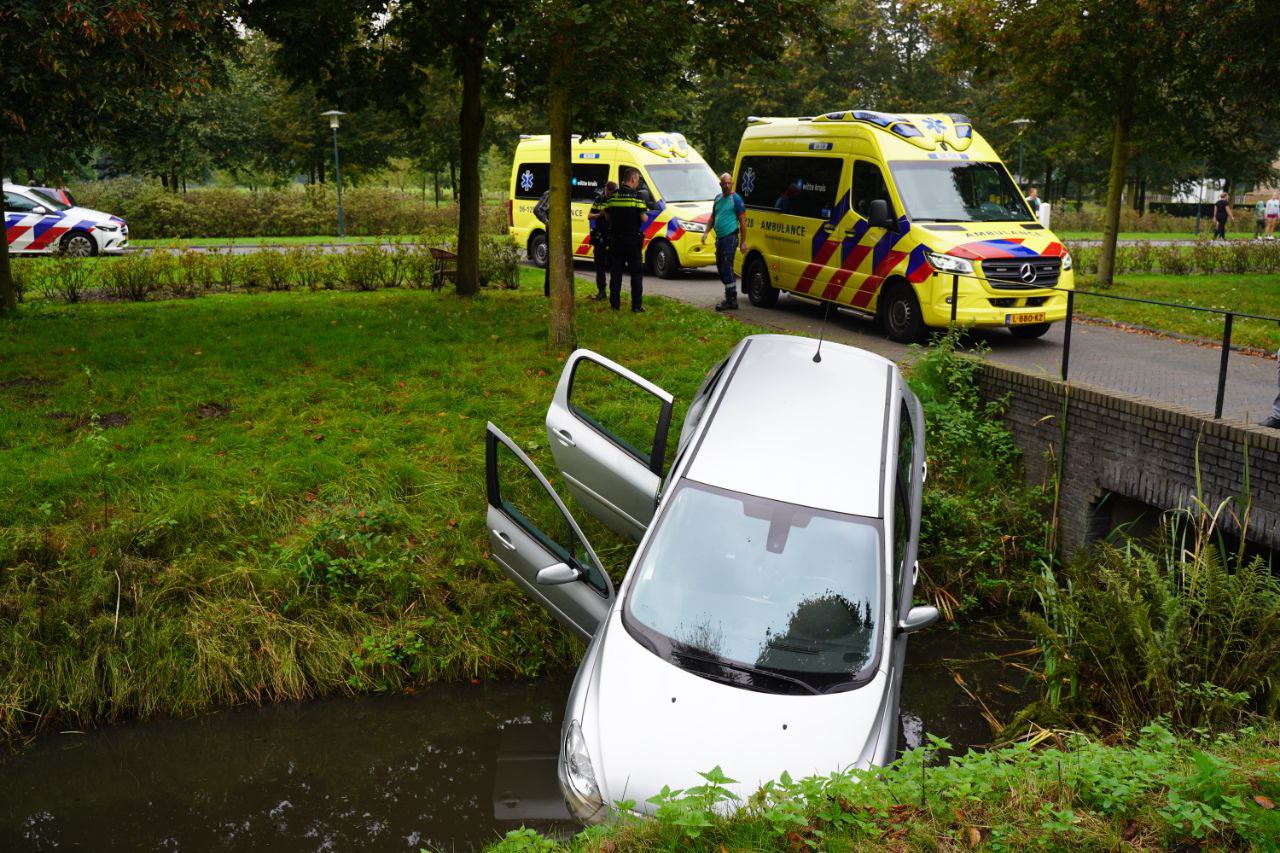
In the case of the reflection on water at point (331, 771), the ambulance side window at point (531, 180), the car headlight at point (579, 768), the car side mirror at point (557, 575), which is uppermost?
the ambulance side window at point (531, 180)

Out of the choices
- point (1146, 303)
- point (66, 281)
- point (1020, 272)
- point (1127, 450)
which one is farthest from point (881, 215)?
point (66, 281)

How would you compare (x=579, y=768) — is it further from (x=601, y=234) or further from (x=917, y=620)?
(x=601, y=234)

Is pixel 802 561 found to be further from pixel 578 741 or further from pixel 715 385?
pixel 715 385

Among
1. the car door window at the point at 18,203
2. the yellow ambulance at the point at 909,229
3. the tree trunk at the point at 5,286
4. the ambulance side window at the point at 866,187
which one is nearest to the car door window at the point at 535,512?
the yellow ambulance at the point at 909,229

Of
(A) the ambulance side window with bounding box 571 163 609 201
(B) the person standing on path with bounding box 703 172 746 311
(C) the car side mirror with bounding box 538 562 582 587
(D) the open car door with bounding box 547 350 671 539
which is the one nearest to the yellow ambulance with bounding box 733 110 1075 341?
(B) the person standing on path with bounding box 703 172 746 311

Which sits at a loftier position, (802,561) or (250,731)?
(802,561)

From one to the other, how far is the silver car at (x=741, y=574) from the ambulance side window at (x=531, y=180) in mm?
15482

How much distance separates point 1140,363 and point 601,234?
755 centimetres

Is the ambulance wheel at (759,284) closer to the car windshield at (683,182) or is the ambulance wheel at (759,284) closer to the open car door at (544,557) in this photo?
the car windshield at (683,182)

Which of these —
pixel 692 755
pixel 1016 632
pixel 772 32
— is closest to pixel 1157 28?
pixel 772 32

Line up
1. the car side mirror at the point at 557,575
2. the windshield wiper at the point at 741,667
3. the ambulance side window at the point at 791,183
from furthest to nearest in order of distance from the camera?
1. the ambulance side window at the point at 791,183
2. the car side mirror at the point at 557,575
3. the windshield wiper at the point at 741,667

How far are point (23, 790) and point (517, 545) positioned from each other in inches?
126

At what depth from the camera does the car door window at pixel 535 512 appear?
6273 mm

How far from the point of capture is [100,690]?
7.14m
